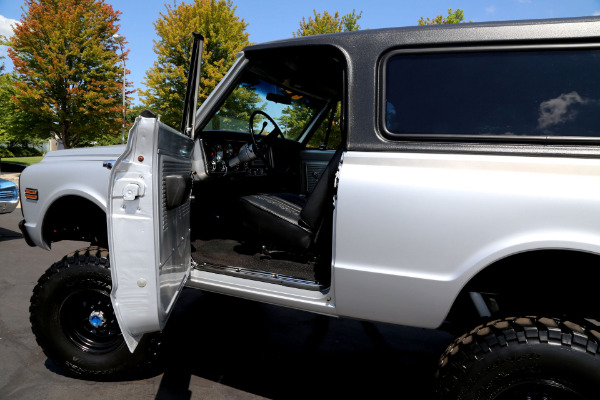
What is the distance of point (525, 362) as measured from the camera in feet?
5.72

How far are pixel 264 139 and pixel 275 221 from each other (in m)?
1.37

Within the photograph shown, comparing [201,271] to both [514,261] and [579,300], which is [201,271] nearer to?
[514,261]

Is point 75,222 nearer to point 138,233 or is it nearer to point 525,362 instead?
point 138,233

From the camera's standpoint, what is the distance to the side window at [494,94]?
1.83 meters

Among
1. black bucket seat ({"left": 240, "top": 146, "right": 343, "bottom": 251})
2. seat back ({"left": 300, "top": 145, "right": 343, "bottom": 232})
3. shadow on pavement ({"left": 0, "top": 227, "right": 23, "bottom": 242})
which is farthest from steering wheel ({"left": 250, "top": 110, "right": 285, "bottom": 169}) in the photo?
shadow on pavement ({"left": 0, "top": 227, "right": 23, "bottom": 242})

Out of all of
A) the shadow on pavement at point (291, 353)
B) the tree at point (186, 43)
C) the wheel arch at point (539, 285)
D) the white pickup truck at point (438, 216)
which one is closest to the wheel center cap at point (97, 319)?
the white pickup truck at point (438, 216)

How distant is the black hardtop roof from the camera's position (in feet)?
5.98

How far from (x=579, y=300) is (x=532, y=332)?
521 millimetres

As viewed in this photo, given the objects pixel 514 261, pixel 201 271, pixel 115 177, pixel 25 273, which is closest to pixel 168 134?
pixel 115 177

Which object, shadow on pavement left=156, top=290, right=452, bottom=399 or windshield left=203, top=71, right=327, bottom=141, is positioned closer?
shadow on pavement left=156, top=290, right=452, bottom=399

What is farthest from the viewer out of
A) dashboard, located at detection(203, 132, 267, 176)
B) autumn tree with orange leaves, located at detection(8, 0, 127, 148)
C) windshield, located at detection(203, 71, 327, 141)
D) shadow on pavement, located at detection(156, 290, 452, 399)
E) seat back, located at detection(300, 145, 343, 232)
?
autumn tree with orange leaves, located at detection(8, 0, 127, 148)

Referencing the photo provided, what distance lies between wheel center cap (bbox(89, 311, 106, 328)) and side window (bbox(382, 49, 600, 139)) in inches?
84.0

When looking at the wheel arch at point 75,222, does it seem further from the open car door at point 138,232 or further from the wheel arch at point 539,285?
the wheel arch at point 539,285

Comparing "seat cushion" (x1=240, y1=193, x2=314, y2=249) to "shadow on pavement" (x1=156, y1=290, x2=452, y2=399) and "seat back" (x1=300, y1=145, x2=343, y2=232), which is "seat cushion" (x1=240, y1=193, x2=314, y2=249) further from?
"shadow on pavement" (x1=156, y1=290, x2=452, y2=399)
